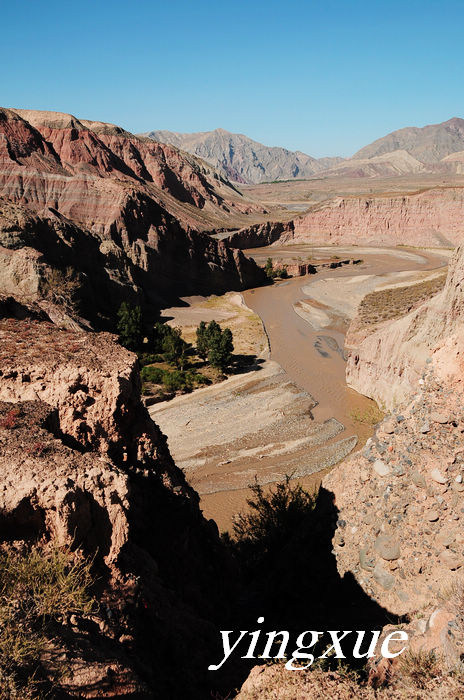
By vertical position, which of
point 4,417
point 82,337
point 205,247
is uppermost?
point 205,247

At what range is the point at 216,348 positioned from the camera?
107 ft

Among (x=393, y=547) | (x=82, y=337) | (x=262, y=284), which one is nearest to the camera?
(x=393, y=547)

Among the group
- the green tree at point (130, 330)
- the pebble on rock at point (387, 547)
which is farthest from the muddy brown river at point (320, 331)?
the pebble on rock at point (387, 547)

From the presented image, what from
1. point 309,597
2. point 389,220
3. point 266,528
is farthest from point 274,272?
point 309,597

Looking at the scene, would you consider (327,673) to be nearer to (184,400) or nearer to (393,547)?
(393,547)

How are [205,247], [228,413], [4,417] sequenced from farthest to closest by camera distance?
1. [205,247]
2. [228,413]
3. [4,417]

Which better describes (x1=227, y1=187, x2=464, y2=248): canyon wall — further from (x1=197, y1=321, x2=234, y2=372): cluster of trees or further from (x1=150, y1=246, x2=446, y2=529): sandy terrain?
(x1=197, y1=321, x2=234, y2=372): cluster of trees

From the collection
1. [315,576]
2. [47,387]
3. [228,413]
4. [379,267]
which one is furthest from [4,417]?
[379,267]

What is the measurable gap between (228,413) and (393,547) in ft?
55.6

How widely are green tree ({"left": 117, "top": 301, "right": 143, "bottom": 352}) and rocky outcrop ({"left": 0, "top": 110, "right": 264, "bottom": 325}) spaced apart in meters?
2.58

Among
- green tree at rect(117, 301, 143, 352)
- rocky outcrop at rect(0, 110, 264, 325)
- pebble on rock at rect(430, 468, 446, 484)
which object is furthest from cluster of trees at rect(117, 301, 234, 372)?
pebble on rock at rect(430, 468, 446, 484)

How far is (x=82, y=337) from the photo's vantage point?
11766mm

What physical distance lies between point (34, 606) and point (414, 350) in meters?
19.7

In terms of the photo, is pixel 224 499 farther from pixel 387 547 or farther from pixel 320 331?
pixel 320 331
